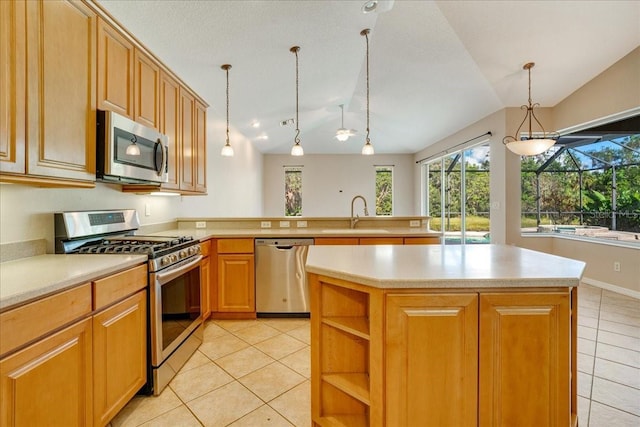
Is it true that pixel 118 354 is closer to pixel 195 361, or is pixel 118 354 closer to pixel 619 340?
pixel 195 361

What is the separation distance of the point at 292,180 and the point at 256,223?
4.57 m

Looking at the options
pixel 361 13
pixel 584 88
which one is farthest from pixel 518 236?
pixel 361 13

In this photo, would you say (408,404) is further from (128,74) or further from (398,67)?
(398,67)

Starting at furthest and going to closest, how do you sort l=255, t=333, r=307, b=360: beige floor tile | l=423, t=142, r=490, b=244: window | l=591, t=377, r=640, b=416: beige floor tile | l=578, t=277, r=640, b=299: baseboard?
l=423, t=142, r=490, b=244: window, l=578, t=277, r=640, b=299: baseboard, l=255, t=333, r=307, b=360: beige floor tile, l=591, t=377, r=640, b=416: beige floor tile

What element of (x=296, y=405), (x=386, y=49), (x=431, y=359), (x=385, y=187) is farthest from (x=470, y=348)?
(x=385, y=187)

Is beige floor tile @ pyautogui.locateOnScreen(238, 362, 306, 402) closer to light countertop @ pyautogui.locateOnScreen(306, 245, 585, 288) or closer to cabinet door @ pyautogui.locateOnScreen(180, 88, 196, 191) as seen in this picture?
light countertop @ pyautogui.locateOnScreen(306, 245, 585, 288)

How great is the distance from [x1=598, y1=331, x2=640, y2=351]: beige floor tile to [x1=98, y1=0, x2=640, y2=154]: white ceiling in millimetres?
2943

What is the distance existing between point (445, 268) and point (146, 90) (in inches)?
94.7

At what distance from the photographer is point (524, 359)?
4.14ft

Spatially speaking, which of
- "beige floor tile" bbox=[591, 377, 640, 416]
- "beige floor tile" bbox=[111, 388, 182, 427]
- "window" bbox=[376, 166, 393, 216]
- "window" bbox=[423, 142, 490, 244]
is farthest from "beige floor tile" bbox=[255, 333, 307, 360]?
"window" bbox=[376, 166, 393, 216]

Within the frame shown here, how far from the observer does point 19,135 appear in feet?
4.24

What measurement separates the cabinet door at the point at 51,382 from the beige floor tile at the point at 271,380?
86 centimetres

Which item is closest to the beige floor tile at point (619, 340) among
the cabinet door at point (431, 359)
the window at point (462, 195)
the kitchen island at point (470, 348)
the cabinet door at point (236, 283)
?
the kitchen island at point (470, 348)

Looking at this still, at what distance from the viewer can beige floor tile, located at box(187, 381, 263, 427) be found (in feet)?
5.37
